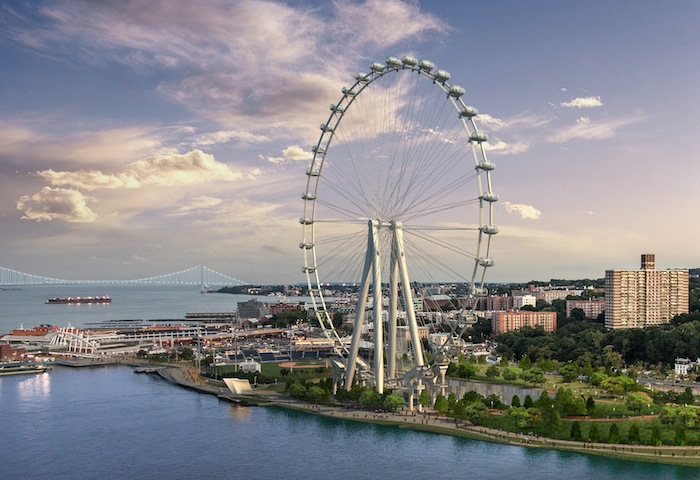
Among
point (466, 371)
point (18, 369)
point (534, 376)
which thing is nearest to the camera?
point (534, 376)

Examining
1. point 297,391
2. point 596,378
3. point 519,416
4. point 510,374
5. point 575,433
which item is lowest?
point 297,391

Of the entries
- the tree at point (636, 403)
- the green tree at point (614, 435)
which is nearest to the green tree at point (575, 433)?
the green tree at point (614, 435)

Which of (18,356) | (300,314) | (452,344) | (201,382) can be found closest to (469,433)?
(452,344)

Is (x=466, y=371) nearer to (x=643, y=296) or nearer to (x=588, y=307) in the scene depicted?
(x=643, y=296)

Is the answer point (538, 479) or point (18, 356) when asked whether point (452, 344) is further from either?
point (18, 356)

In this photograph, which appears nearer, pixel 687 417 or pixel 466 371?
pixel 687 417

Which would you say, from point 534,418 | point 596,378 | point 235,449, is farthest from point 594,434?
point 235,449

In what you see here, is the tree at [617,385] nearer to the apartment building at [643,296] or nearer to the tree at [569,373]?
the tree at [569,373]

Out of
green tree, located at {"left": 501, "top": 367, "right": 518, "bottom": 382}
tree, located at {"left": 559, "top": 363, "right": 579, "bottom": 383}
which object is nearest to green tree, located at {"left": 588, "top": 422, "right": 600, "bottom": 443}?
green tree, located at {"left": 501, "top": 367, "right": 518, "bottom": 382}

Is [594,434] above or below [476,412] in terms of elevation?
below
